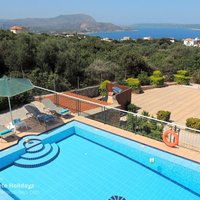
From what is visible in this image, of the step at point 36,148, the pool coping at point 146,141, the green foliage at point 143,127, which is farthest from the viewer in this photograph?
the green foliage at point 143,127

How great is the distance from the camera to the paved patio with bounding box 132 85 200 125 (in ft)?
54.5

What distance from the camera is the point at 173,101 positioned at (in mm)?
19359

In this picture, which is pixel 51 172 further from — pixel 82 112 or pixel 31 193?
pixel 82 112

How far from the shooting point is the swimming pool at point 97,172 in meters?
6.77

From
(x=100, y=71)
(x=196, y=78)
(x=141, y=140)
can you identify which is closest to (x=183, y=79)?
(x=196, y=78)

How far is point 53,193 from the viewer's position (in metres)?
6.67

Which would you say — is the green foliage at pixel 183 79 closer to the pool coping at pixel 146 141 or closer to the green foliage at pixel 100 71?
the green foliage at pixel 100 71

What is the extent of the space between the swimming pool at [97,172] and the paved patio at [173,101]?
7561mm

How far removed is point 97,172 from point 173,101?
13.3m

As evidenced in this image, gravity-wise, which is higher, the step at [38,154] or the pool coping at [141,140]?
the pool coping at [141,140]

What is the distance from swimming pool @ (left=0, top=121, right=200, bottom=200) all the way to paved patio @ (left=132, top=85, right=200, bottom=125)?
7561mm

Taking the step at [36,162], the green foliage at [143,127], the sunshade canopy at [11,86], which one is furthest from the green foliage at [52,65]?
the step at [36,162]

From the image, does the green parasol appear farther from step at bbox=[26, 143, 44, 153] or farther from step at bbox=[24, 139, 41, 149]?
step at bbox=[26, 143, 44, 153]

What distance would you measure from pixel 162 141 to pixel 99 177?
106 inches
